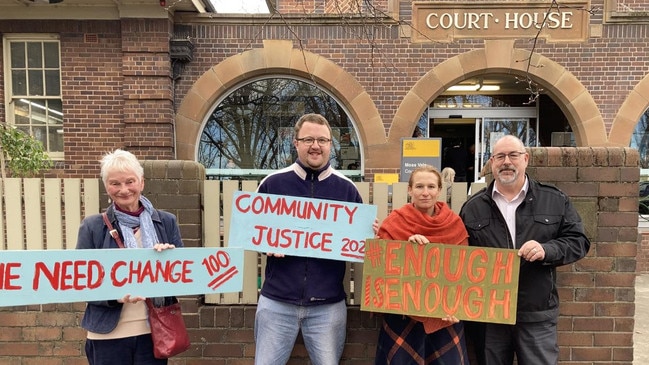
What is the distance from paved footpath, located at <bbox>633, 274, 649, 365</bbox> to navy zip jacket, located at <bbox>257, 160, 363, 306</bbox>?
141 inches

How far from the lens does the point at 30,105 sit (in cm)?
787

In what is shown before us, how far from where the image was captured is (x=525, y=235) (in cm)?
253

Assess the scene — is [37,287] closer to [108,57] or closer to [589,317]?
[589,317]

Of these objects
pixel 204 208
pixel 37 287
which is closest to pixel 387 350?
pixel 204 208

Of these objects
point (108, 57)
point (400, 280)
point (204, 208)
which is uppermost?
point (108, 57)


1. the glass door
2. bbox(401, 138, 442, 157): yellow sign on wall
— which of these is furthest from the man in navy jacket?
the glass door

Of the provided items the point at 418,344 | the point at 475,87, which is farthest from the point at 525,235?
the point at 475,87

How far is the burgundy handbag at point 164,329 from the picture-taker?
7.47ft

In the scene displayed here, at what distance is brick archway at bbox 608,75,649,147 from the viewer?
7.68m

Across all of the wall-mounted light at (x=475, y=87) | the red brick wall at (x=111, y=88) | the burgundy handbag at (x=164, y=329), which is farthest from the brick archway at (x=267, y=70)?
the burgundy handbag at (x=164, y=329)

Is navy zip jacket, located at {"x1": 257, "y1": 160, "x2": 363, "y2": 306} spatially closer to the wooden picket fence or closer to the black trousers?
the wooden picket fence

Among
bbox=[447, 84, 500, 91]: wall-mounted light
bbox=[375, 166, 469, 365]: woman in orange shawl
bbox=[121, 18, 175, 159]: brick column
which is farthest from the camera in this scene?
bbox=[447, 84, 500, 91]: wall-mounted light

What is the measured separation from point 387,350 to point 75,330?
234 centimetres

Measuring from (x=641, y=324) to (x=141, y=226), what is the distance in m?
5.86
